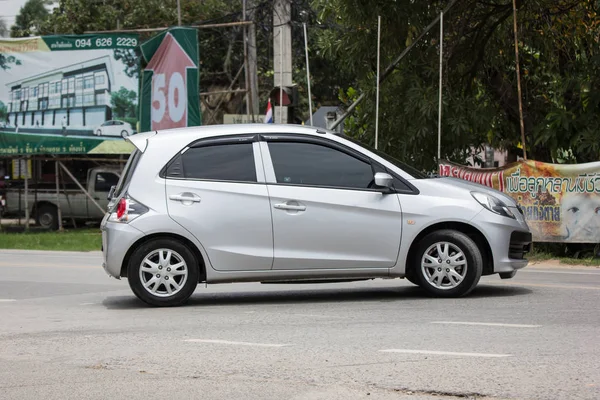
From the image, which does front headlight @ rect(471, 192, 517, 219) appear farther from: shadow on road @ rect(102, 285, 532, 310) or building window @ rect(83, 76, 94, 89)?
building window @ rect(83, 76, 94, 89)

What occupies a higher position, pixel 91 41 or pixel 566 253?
pixel 91 41

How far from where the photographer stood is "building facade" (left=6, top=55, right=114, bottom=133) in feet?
88.8

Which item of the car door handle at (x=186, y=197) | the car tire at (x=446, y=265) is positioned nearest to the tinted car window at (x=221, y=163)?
the car door handle at (x=186, y=197)

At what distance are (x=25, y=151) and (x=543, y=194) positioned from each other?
55.3ft

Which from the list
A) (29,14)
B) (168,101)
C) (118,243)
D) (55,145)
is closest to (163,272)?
(118,243)

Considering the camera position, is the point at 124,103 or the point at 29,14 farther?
the point at 29,14

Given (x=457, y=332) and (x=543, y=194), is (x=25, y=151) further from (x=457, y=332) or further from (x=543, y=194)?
(x=457, y=332)

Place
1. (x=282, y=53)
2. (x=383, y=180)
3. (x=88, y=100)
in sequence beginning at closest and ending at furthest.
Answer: (x=383, y=180) < (x=282, y=53) < (x=88, y=100)

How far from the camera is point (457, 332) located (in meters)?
7.53

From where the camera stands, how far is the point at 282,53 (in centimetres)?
2084

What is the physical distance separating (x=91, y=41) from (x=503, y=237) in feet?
64.7

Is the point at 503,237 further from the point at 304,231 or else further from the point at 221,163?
the point at 221,163

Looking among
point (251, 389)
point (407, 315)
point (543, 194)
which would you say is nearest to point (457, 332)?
point (407, 315)

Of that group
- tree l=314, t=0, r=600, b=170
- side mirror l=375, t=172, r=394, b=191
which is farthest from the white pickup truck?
side mirror l=375, t=172, r=394, b=191
